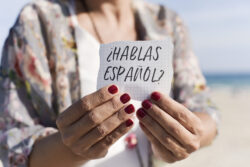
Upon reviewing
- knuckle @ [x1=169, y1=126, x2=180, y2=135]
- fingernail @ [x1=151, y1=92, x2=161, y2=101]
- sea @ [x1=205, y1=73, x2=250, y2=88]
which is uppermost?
fingernail @ [x1=151, y1=92, x2=161, y2=101]

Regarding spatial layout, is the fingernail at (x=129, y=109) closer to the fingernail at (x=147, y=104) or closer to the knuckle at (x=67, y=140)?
the fingernail at (x=147, y=104)

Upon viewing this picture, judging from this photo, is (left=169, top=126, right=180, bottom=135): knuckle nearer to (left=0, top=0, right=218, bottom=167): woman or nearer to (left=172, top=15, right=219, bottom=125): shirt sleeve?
(left=0, top=0, right=218, bottom=167): woman

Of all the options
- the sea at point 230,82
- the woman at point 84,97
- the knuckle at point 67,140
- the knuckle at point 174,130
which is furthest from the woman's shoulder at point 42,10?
the sea at point 230,82

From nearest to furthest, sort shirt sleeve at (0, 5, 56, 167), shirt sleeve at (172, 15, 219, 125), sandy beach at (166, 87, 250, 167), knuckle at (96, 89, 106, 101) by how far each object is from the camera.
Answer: knuckle at (96, 89, 106, 101)
shirt sleeve at (0, 5, 56, 167)
shirt sleeve at (172, 15, 219, 125)
sandy beach at (166, 87, 250, 167)

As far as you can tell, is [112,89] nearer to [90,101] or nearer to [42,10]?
[90,101]

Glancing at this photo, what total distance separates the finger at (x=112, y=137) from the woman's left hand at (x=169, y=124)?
0.04 m

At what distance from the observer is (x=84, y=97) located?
0.89 m

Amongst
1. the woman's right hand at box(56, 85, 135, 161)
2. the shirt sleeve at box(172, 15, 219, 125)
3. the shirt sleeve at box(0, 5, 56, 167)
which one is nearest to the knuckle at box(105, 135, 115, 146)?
Answer: the woman's right hand at box(56, 85, 135, 161)

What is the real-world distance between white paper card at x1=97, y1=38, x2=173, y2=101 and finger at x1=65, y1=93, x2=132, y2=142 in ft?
0.20

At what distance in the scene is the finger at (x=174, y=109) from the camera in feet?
3.00

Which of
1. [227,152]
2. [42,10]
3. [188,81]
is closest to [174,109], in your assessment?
[188,81]

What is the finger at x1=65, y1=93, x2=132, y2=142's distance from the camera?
88 centimetres

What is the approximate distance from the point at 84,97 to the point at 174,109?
256mm

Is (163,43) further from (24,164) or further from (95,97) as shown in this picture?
(24,164)
